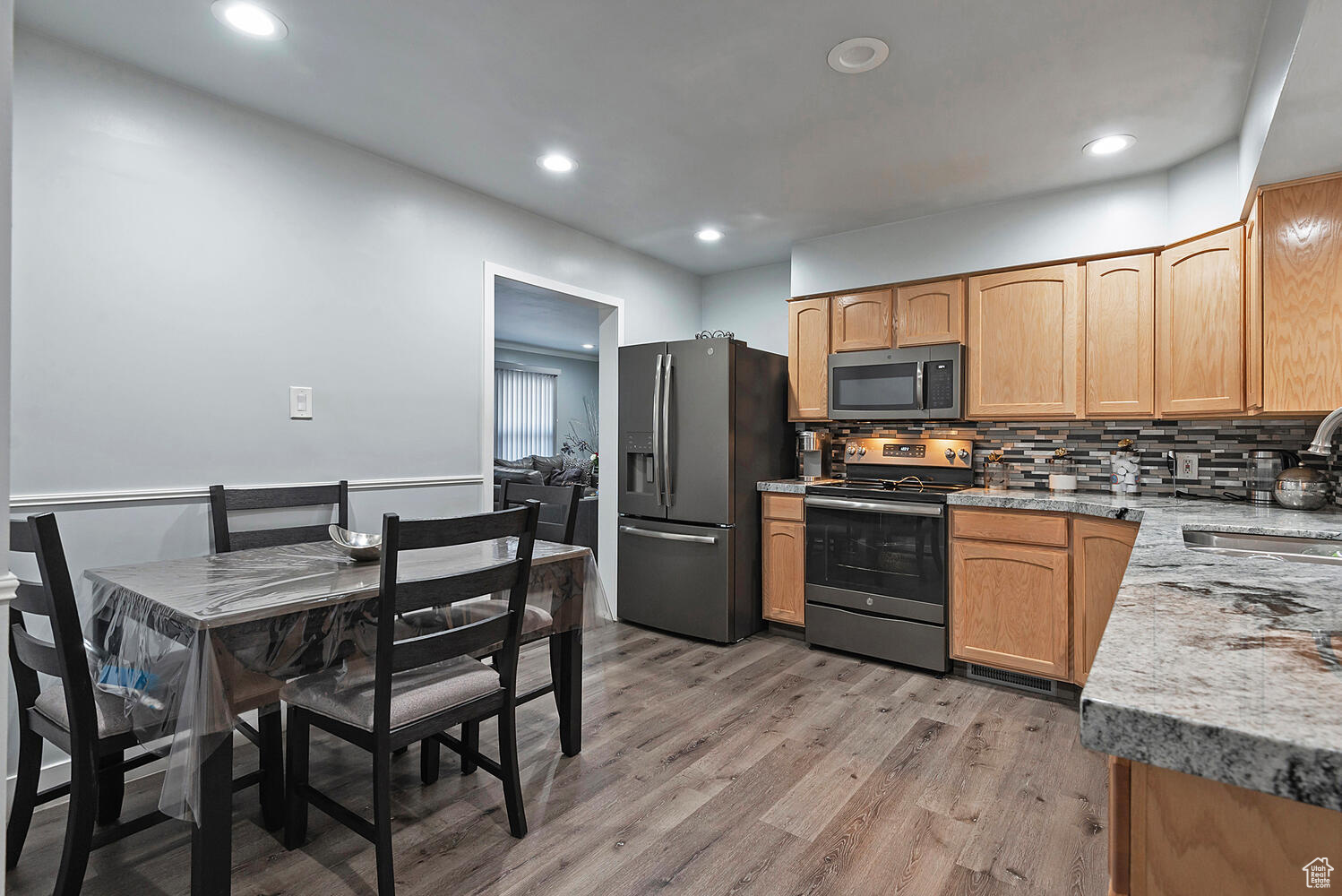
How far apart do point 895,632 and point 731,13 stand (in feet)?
9.13

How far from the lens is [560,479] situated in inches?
251

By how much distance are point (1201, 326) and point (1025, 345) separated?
0.72m

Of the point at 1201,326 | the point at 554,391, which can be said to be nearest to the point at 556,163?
the point at 1201,326

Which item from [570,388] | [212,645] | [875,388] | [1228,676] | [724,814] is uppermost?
[570,388]

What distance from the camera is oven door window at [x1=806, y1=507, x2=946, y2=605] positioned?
3.25 metres

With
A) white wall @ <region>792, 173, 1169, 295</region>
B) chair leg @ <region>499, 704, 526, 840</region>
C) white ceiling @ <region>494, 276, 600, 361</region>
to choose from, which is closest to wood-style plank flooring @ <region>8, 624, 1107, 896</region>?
chair leg @ <region>499, 704, 526, 840</region>

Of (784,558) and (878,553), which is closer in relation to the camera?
(878,553)

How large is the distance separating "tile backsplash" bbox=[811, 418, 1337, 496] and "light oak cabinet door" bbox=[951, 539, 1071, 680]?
27.4 inches

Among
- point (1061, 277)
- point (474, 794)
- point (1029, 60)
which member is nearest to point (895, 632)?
point (1061, 277)

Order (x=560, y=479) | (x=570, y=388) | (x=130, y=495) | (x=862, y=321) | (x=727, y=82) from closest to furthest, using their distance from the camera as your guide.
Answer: (x=130, y=495)
(x=727, y=82)
(x=862, y=321)
(x=560, y=479)
(x=570, y=388)

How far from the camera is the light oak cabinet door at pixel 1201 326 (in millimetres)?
2688

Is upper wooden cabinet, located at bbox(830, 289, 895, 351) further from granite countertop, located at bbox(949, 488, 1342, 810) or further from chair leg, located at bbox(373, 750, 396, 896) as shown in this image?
chair leg, located at bbox(373, 750, 396, 896)

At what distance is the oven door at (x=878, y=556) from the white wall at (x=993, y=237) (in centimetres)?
136

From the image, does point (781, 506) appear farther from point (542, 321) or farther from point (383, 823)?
point (542, 321)
